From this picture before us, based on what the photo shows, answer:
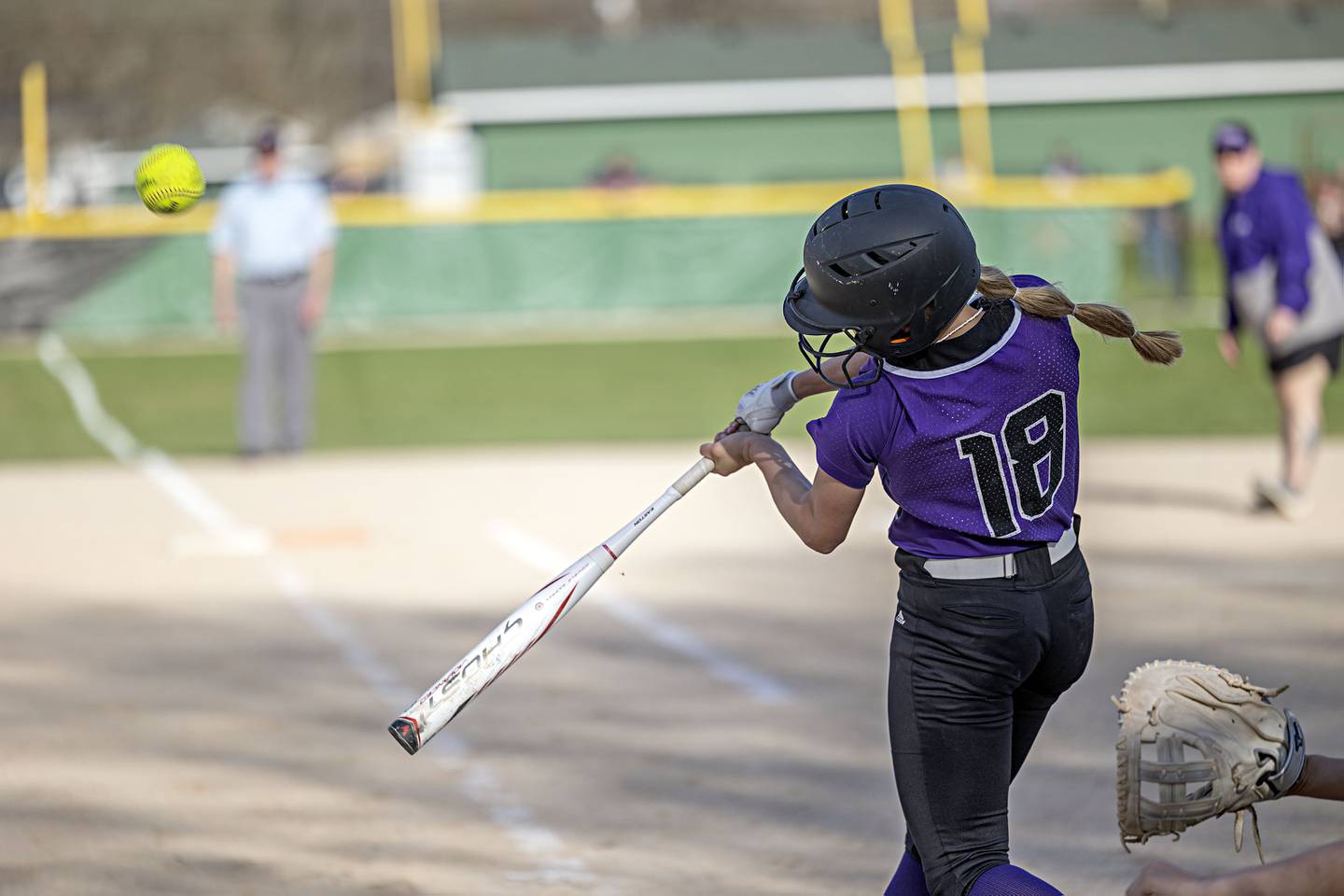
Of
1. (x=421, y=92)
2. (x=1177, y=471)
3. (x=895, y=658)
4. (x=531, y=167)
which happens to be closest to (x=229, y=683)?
(x=895, y=658)

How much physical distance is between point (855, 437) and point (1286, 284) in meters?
7.04

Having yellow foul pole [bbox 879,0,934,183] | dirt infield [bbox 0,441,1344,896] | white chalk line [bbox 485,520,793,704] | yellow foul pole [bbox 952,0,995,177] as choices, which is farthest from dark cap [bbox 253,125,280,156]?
yellow foul pole [bbox 879,0,934,183]

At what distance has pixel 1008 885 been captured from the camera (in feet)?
11.9

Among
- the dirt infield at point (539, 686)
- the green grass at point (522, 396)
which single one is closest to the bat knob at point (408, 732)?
the dirt infield at point (539, 686)

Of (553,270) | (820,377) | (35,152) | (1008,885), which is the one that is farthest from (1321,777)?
(35,152)

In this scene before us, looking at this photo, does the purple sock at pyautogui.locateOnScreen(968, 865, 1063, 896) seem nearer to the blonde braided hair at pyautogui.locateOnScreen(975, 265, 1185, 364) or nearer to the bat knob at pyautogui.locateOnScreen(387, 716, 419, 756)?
the blonde braided hair at pyautogui.locateOnScreen(975, 265, 1185, 364)

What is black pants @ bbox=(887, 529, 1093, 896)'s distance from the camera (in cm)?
371

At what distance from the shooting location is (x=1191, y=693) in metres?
3.55

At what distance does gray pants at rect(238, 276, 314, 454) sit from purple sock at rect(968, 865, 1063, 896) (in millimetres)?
10661

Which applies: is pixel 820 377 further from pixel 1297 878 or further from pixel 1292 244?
pixel 1292 244

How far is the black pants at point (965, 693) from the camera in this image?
12.2ft

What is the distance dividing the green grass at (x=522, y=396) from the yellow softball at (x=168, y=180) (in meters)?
7.85

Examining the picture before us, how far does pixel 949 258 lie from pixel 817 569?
5.95m

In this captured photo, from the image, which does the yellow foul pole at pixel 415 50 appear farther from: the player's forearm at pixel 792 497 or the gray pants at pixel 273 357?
the player's forearm at pixel 792 497
